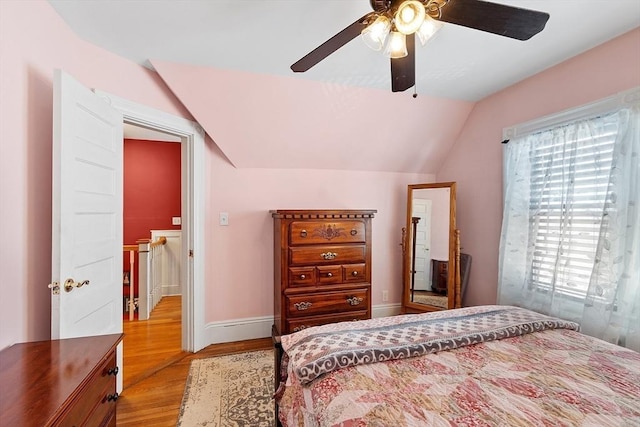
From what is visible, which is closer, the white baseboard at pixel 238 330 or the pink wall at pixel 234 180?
the pink wall at pixel 234 180

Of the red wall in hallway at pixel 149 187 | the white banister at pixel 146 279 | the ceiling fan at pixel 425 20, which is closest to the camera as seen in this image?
the ceiling fan at pixel 425 20

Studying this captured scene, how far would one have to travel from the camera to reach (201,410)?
6.10 ft

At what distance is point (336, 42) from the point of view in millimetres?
1310

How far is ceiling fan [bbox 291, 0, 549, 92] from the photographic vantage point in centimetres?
110

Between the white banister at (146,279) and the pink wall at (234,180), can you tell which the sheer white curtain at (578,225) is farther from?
the white banister at (146,279)

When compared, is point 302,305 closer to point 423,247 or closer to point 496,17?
point 423,247

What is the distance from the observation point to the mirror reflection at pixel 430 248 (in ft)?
9.40

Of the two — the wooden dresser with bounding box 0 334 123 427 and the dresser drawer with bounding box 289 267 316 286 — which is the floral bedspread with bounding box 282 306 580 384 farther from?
the dresser drawer with bounding box 289 267 316 286

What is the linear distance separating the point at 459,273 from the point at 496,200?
0.77 metres

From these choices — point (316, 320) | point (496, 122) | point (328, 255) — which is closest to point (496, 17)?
point (496, 122)

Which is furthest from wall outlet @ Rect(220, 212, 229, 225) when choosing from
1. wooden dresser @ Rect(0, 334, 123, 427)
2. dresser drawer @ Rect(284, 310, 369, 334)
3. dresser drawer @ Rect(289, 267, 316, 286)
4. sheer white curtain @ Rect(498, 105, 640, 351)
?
sheer white curtain @ Rect(498, 105, 640, 351)

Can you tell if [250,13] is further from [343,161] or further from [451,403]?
[451,403]

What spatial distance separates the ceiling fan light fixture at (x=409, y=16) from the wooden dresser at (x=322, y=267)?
1626mm

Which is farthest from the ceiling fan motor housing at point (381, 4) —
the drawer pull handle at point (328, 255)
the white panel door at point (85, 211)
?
the drawer pull handle at point (328, 255)
